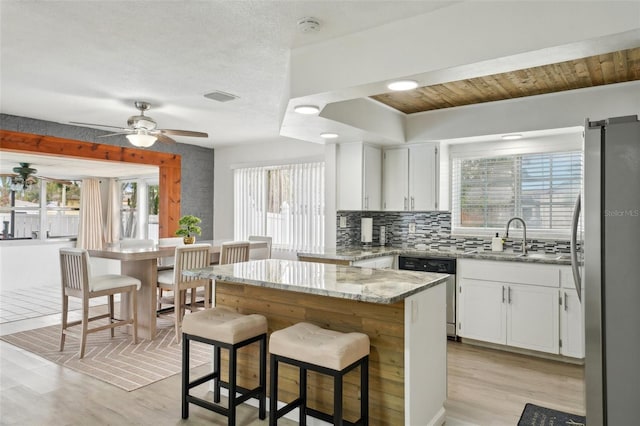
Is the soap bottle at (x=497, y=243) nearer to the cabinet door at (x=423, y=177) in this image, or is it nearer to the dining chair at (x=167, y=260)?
the cabinet door at (x=423, y=177)

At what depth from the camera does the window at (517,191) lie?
4.11 meters

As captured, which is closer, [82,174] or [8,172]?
[8,172]

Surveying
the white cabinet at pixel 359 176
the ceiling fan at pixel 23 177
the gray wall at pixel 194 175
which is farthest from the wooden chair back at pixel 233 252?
the ceiling fan at pixel 23 177

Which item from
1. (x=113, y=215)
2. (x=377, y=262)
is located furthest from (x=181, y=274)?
(x=113, y=215)

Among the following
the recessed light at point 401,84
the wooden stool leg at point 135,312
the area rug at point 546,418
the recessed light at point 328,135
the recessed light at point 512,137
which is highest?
the recessed light at point 328,135

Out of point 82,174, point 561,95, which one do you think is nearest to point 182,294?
point 561,95

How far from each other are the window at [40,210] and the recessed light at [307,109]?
737 centimetres

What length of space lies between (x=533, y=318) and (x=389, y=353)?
2.05m

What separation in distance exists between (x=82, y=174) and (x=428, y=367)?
8.68 meters

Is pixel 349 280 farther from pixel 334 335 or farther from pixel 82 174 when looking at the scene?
pixel 82 174

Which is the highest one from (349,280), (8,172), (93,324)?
(8,172)

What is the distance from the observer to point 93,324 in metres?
4.79

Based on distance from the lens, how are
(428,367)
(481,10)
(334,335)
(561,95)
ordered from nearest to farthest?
(481,10)
(334,335)
(428,367)
(561,95)

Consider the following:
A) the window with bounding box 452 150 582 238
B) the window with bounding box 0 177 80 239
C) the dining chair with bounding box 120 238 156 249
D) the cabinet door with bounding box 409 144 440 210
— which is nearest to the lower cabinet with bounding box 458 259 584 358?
the window with bounding box 452 150 582 238
